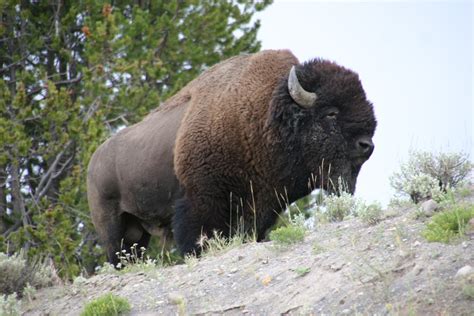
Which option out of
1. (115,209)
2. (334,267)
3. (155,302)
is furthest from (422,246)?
(115,209)

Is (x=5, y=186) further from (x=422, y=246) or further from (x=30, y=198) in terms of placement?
(x=422, y=246)

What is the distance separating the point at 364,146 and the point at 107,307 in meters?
3.93

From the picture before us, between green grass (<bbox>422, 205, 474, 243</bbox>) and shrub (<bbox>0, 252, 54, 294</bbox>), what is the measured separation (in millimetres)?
3587

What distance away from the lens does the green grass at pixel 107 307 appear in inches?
238

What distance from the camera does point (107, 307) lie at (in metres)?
6.06

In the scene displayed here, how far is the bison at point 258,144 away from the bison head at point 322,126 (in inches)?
0.4

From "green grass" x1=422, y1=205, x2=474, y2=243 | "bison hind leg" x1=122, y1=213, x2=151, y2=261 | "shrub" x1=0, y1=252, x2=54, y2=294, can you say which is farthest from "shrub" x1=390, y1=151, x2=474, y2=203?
"bison hind leg" x1=122, y1=213, x2=151, y2=261

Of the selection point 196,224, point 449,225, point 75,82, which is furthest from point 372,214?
point 75,82

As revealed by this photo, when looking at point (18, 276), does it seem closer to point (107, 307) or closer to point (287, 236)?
point (107, 307)

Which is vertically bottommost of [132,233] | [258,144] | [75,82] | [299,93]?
[132,233]

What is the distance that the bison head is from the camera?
9211 mm

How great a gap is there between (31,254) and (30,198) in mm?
2667

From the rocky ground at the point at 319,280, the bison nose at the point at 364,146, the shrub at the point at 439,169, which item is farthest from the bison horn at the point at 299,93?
the rocky ground at the point at 319,280

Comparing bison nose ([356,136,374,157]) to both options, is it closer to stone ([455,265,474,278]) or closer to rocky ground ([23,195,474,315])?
rocky ground ([23,195,474,315])
